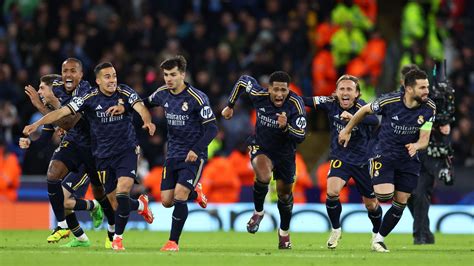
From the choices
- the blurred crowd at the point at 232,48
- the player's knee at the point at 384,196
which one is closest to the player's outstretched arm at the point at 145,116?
the player's knee at the point at 384,196

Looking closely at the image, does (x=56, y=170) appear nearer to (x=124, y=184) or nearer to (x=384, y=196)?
(x=124, y=184)

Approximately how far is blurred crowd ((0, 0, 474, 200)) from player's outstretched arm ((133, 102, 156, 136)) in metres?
8.39

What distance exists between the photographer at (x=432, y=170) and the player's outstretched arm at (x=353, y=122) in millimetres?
2599

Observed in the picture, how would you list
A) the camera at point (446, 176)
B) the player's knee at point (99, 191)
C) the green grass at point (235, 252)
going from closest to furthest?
the green grass at point (235, 252) → the player's knee at point (99, 191) → the camera at point (446, 176)

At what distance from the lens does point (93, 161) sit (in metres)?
17.1

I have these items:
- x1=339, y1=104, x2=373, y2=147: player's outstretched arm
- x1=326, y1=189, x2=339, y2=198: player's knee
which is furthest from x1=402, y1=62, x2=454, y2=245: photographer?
x1=339, y1=104, x2=373, y2=147: player's outstretched arm

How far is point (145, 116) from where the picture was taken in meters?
16.0

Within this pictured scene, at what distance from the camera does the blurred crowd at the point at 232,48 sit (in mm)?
25406

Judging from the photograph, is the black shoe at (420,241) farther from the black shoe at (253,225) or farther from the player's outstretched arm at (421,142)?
the player's outstretched arm at (421,142)

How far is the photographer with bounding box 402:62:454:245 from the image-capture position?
18688 mm

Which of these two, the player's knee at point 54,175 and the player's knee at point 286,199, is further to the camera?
the player's knee at point 286,199

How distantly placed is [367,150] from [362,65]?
882cm

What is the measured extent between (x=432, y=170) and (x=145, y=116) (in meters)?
5.22

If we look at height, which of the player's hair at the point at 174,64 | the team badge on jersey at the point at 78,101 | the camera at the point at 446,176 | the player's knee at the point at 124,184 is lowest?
the player's knee at the point at 124,184
